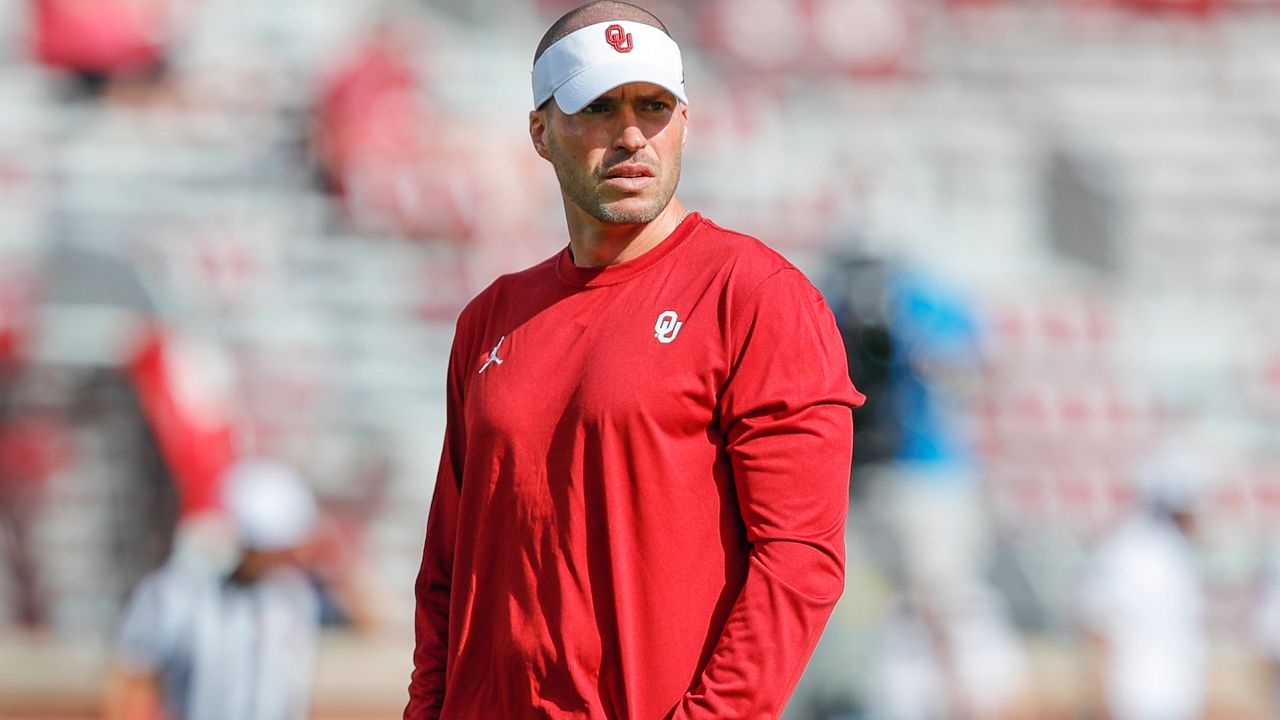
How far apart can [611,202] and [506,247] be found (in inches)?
324

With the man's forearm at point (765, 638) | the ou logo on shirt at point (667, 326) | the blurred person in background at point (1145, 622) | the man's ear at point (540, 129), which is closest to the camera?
the man's forearm at point (765, 638)

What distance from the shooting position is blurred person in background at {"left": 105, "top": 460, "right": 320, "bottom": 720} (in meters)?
5.57

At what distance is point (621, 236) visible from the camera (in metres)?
2.30

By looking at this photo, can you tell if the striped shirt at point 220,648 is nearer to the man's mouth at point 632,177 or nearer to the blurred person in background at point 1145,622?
the blurred person in background at point 1145,622

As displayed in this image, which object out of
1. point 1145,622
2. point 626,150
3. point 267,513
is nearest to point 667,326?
point 626,150

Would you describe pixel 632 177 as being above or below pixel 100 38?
below

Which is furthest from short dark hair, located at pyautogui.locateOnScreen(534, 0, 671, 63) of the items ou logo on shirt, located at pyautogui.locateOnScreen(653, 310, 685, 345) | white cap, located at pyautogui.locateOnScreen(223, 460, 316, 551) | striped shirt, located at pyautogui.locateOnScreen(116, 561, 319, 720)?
white cap, located at pyautogui.locateOnScreen(223, 460, 316, 551)

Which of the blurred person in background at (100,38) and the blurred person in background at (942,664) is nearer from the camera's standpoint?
the blurred person in background at (942,664)

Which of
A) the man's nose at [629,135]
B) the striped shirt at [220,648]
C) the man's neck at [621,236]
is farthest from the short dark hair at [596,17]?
the striped shirt at [220,648]

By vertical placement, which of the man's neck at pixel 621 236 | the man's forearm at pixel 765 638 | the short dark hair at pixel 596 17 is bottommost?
the man's forearm at pixel 765 638

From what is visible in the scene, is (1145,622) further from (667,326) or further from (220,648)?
(667,326)

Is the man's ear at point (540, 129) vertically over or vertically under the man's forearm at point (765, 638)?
over

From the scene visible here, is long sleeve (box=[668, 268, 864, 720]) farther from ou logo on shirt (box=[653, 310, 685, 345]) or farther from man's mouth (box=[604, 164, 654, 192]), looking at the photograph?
man's mouth (box=[604, 164, 654, 192])

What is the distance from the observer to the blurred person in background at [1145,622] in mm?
7617
